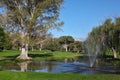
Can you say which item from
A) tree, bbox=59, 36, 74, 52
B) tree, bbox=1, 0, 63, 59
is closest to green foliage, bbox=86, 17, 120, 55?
tree, bbox=1, 0, 63, 59

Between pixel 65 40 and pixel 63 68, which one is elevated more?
pixel 65 40

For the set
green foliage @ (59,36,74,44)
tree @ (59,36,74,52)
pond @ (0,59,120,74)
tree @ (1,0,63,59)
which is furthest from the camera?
green foliage @ (59,36,74,44)

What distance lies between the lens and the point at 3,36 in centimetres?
6262

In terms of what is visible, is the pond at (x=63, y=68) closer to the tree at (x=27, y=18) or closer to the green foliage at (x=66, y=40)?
the tree at (x=27, y=18)

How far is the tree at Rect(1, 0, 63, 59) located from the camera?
51125 millimetres

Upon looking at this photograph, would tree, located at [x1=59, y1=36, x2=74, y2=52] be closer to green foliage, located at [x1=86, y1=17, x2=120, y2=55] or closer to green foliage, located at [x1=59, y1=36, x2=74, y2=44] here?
green foliage, located at [x1=59, y1=36, x2=74, y2=44]

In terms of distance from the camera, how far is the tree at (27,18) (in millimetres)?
51125

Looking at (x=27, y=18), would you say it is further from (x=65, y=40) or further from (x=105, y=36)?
(x=65, y=40)

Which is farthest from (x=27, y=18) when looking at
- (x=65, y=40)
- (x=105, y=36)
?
(x=65, y=40)

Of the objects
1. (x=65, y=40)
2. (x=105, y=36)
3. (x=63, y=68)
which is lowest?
(x=63, y=68)

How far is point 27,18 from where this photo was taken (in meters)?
52.2

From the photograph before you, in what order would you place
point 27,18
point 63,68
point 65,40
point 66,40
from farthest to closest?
point 66,40 → point 65,40 → point 27,18 → point 63,68

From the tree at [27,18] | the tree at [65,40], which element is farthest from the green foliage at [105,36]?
the tree at [65,40]

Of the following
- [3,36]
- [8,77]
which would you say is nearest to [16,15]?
[3,36]
